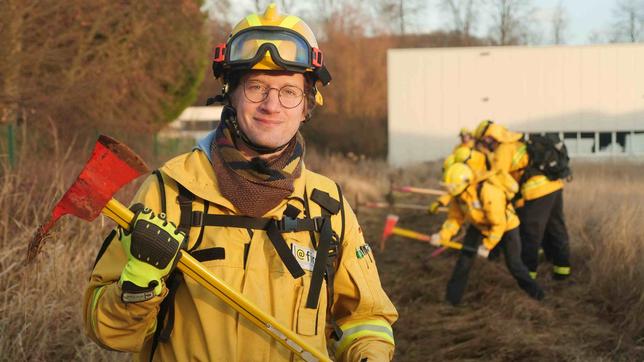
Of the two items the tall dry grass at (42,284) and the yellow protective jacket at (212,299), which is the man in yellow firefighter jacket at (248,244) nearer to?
the yellow protective jacket at (212,299)

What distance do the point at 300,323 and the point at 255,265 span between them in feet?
0.79

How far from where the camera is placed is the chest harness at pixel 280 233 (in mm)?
2059

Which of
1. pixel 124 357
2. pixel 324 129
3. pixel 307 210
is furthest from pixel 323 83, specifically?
pixel 324 129

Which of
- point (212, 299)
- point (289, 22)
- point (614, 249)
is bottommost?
point (614, 249)

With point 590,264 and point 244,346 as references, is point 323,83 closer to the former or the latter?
point 244,346

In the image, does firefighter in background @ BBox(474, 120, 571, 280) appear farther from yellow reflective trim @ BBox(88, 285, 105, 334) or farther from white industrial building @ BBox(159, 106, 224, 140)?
white industrial building @ BBox(159, 106, 224, 140)

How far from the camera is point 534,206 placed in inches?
309

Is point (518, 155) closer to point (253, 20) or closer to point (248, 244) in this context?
point (253, 20)

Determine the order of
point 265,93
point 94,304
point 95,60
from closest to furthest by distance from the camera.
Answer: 1. point 94,304
2. point 265,93
3. point 95,60

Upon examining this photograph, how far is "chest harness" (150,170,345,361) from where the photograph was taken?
2.06 metres

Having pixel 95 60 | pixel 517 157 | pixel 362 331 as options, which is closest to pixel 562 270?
pixel 517 157

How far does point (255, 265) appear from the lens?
6.84 feet

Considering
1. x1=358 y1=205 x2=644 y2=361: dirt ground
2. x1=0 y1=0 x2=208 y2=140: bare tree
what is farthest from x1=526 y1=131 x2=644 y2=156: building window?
x1=358 y1=205 x2=644 y2=361: dirt ground

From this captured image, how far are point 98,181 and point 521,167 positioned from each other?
261 inches
